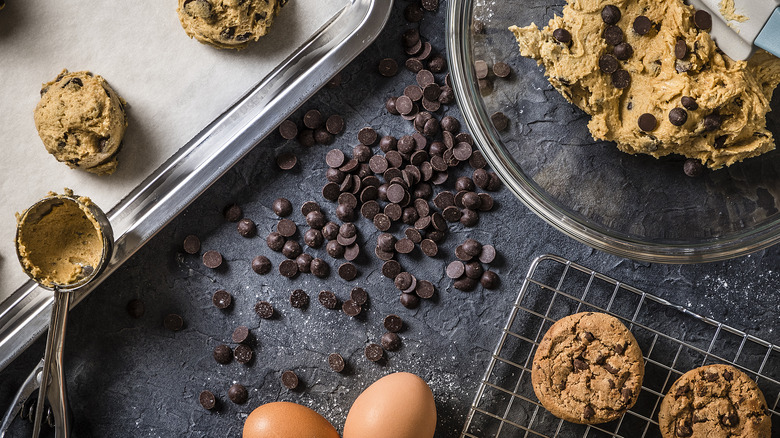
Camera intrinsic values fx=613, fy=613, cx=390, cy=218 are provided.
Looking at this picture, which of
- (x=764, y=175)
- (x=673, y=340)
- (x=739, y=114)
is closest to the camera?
(x=739, y=114)

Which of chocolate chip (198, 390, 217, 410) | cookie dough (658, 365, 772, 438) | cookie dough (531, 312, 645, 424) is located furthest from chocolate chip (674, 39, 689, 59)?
chocolate chip (198, 390, 217, 410)

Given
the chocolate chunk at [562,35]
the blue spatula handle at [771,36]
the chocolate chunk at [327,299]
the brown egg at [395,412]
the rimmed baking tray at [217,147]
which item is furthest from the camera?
the chocolate chunk at [327,299]

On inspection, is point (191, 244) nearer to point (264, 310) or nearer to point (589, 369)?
point (264, 310)

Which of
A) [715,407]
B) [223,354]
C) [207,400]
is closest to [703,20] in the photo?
[715,407]

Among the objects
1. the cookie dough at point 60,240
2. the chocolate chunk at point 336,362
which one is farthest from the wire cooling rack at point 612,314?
the cookie dough at point 60,240

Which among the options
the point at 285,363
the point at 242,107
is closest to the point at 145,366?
the point at 285,363

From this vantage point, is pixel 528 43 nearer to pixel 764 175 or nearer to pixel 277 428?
pixel 764 175

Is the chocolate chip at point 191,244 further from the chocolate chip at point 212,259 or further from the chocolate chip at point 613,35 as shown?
the chocolate chip at point 613,35
